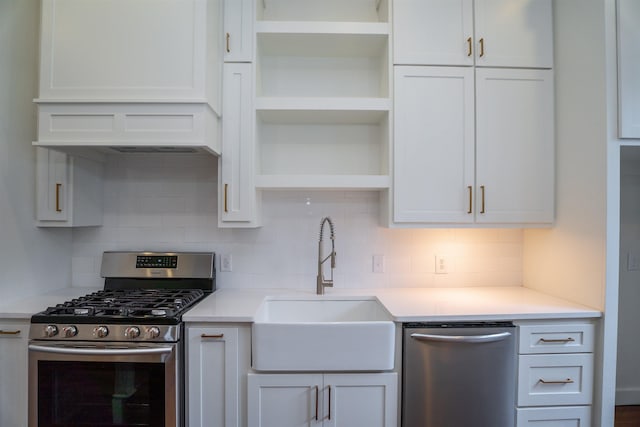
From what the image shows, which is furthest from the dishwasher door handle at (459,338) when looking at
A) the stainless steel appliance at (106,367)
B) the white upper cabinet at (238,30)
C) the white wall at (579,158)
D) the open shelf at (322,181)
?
the white upper cabinet at (238,30)

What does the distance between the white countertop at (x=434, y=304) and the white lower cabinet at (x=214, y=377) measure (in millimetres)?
94

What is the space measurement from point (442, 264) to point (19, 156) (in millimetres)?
2596

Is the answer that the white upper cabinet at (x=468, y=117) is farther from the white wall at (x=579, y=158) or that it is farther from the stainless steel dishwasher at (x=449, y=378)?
the stainless steel dishwasher at (x=449, y=378)

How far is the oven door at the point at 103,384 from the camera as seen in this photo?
5.27ft

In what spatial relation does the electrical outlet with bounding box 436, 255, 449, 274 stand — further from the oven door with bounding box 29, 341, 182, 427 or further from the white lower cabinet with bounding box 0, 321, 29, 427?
the white lower cabinet with bounding box 0, 321, 29, 427

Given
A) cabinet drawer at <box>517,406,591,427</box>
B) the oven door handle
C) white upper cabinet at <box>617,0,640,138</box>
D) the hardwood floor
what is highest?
white upper cabinet at <box>617,0,640,138</box>

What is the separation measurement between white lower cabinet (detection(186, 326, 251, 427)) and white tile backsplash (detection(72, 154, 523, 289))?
0.66m

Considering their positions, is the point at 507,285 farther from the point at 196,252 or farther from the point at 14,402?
the point at 14,402

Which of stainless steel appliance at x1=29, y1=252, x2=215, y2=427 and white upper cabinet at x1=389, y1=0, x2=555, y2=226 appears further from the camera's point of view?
white upper cabinet at x1=389, y1=0, x2=555, y2=226

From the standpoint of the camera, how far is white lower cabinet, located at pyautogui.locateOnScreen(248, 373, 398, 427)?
1.67m

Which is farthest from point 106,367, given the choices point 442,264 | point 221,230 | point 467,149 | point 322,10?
point 322,10

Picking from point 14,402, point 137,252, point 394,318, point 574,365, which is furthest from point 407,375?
point 14,402

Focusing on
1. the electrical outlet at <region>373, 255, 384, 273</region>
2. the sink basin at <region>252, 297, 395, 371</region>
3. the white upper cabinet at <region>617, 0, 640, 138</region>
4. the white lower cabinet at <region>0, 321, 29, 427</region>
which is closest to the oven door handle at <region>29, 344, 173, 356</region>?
the white lower cabinet at <region>0, 321, 29, 427</region>

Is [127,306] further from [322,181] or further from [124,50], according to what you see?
[124,50]
